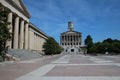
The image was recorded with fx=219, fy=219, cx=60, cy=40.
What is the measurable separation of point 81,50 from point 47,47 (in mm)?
104397

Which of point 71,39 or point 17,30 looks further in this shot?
point 71,39

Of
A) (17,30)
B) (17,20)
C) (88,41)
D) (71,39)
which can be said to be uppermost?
(71,39)

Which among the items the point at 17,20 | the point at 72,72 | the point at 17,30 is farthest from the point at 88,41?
the point at 72,72

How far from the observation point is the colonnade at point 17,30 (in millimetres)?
48956

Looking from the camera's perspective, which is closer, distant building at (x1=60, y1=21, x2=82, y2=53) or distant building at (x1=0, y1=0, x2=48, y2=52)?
distant building at (x1=0, y1=0, x2=48, y2=52)

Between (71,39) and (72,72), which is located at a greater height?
(71,39)

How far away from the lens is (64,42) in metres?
198

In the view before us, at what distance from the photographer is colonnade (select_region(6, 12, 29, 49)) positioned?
161 ft

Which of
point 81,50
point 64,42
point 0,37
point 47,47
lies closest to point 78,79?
point 0,37

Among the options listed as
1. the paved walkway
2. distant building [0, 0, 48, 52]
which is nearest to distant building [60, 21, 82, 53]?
distant building [0, 0, 48, 52]

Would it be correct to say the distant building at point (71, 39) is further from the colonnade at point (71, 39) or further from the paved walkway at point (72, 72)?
the paved walkway at point (72, 72)

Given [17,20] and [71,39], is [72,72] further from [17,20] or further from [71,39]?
[71,39]

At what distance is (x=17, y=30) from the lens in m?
54.3

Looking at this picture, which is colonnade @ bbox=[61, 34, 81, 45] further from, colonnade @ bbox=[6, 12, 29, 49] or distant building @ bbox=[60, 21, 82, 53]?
colonnade @ bbox=[6, 12, 29, 49]
